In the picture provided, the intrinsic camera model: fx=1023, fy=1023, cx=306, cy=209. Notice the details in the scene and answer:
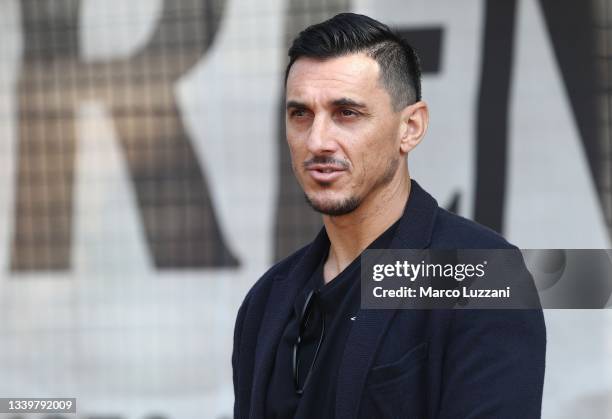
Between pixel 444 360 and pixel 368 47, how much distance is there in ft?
2.18

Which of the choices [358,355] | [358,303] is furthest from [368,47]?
[358,355]

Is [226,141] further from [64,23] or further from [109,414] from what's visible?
[109,414]

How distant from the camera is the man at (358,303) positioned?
1.86m

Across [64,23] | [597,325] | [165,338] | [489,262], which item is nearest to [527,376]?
[489,262]

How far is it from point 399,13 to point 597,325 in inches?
90.7

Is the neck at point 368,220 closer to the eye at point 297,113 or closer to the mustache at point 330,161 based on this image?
the mustache at point 330,161

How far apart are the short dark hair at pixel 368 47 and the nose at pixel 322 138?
0.47 feet

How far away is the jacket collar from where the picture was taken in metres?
1.93

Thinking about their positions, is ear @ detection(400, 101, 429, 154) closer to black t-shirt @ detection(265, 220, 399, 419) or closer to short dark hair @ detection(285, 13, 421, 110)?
short dark hair @ detection(285, 13, 421, 110)

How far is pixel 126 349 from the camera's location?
6.95 metres

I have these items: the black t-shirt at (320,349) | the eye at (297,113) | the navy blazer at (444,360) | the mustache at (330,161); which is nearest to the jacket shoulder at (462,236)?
the navy blazer at (444,360)

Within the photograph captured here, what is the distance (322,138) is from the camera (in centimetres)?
204

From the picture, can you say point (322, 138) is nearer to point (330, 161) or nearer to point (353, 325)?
point (330, 161)

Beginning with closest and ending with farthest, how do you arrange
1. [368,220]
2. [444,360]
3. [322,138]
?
[444,360]
[322,138]
[368,220]
